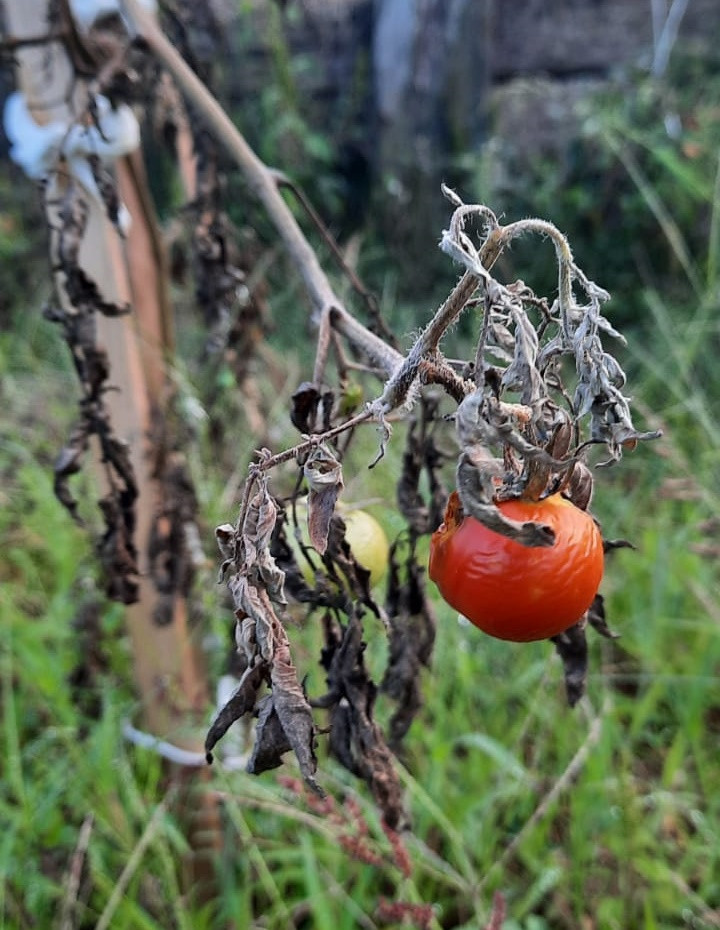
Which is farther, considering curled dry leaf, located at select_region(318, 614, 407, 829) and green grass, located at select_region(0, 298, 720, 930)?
green grass, located at select_region(0, 298, 720, 930)

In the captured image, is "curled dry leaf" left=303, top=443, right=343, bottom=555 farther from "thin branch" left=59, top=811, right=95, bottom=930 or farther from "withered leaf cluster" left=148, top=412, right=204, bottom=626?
"thin branch" left=59, top=811, right=95, bottom=930

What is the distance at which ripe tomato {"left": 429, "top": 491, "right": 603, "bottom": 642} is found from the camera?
1.54ft

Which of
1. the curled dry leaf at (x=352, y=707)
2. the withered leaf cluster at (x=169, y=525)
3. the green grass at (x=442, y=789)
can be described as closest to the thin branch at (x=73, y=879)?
the green grass at (x=442, y=789)

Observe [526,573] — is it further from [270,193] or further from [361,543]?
[270,193]

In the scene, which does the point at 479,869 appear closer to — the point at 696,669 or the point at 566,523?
the point at 696,669

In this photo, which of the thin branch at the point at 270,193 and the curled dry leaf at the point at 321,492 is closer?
the curled dry leaf at the point at 321,492

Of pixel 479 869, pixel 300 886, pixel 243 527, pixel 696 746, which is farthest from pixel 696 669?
pixel 243 527

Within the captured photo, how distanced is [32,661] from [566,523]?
1.29 metres

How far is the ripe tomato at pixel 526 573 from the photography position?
469 millimetres

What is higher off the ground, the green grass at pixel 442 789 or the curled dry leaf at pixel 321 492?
the curled dry leaf at pixel 321 492

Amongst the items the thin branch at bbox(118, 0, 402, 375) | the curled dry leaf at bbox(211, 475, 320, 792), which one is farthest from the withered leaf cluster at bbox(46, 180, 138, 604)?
the curled dry leaf at bbox(211, 475, 320, 792)

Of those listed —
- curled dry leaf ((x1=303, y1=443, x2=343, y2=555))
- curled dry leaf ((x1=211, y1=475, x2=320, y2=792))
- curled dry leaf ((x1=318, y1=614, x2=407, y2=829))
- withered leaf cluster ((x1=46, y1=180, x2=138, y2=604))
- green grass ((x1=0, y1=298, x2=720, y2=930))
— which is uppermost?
withered leaf cluster ((x1=46, y1=180, x2=138, y2=604))

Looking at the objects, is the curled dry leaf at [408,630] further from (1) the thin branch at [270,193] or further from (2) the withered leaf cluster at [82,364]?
(2) the withered leaf cluster at [82,364]

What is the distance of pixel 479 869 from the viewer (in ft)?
4.15
